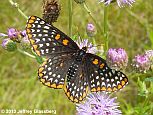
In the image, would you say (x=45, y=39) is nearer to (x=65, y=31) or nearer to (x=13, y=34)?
(x=13, y=34)

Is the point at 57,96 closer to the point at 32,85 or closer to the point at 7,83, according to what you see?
the point at 32,85

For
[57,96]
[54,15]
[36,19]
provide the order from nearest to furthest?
1. [36,19]
2. [54,15]
3. [57,96]

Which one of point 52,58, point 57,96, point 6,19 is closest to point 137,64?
point 52,58

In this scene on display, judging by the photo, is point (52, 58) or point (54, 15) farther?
point (54, 15)

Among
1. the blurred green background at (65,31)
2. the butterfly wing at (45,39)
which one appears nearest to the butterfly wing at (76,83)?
the butterfly wing at (45,39)

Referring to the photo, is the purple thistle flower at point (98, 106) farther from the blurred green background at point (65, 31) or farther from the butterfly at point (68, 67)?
the blurred green background at point (65, 31)

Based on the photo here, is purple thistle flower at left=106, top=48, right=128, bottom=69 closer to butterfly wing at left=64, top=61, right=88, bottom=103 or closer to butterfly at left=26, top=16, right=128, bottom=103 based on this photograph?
butterfly at left=26, top=16, right=128, bottom=103

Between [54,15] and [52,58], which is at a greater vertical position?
[54,15]
